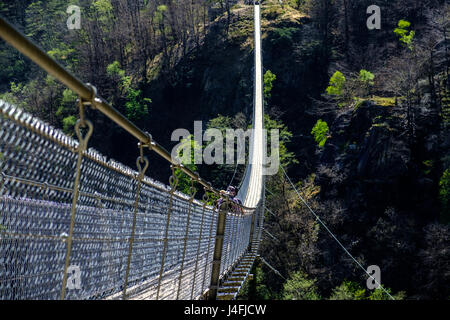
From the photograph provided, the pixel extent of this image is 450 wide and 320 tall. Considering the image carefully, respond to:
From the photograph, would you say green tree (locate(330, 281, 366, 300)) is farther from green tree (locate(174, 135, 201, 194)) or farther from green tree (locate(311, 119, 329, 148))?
green tree (locate(174, 135, 201, 194))

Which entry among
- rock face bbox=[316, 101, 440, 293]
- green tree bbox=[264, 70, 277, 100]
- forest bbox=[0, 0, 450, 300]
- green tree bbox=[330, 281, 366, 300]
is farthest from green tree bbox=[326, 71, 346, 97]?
green tree bbox=[330, 281, 366, 300]

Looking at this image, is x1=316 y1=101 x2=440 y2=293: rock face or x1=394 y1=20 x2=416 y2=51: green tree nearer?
x1=316 y1=101 x2=440 y2=293: rock face

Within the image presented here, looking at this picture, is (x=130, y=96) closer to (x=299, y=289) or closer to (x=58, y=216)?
(x=299, y=289)

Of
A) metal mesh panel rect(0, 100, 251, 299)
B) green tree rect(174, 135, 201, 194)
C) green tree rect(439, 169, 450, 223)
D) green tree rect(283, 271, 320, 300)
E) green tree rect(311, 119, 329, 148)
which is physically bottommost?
green tree rect(283, 271, 320, 300)

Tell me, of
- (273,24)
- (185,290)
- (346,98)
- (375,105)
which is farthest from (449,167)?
(185,290)

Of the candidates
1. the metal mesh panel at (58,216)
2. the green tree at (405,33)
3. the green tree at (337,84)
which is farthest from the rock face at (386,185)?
the metal mesh panel at (58,216)
